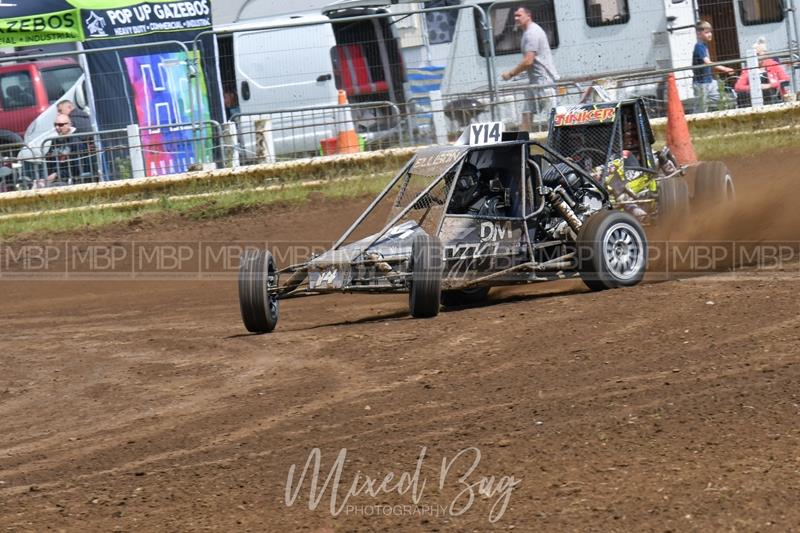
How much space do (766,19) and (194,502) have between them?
13.6m

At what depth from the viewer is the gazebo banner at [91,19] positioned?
14102mm

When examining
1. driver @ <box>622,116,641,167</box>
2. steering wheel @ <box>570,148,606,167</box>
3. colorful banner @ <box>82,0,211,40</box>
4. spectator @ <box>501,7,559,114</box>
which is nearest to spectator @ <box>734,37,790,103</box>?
spectator @ <box>501,7,559,114</box>

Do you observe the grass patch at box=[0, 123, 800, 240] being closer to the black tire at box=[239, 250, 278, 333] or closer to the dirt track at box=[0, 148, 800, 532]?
the dirt track at box=[0, 148, 800, 532]

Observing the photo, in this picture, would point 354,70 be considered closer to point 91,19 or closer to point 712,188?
point 91,19

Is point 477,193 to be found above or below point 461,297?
above

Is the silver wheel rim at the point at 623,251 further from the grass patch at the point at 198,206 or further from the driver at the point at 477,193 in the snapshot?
the grass patch at the point at 198,206

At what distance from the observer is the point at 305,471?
455 centimetres

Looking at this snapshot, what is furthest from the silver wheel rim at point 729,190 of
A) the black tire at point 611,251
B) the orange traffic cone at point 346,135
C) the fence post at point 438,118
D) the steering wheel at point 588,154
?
the orange traffic cone at point 346,135

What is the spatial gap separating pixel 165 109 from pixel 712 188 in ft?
22.7

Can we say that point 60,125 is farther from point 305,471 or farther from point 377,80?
point 305,471

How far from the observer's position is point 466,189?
8.34m

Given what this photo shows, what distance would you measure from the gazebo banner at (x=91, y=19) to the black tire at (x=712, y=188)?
23.3 feet

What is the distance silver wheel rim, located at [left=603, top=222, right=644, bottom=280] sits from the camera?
7980 millimetres

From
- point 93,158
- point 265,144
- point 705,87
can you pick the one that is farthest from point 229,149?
point 705,87
